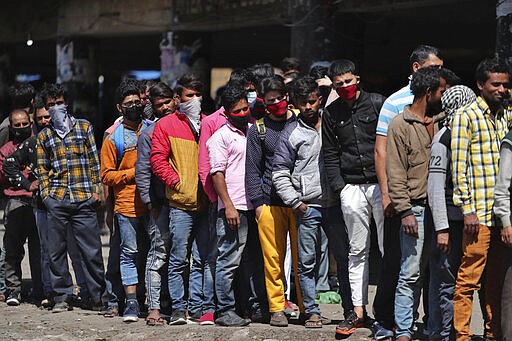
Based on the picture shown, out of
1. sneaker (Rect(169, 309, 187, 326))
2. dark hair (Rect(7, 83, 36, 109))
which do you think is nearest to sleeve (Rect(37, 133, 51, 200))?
dark hair (Rect(7, 83, 36, 109))

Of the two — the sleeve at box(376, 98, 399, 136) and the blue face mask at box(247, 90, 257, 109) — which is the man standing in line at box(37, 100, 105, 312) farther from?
the sleeve at box(376, 98, 399, 136)

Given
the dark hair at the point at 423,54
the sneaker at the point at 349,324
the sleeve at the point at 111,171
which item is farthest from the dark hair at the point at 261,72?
the sneaker at the point at 349,324

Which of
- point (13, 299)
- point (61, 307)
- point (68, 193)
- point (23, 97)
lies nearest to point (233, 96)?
point (68, 193)

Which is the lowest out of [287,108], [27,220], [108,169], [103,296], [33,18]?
[103,296]

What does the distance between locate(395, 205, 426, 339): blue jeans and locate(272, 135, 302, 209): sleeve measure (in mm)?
1040

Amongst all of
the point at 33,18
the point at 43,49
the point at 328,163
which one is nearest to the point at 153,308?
the point at 328,163

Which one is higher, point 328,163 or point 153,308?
point 328,163

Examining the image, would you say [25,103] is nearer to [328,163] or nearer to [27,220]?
[27,220]

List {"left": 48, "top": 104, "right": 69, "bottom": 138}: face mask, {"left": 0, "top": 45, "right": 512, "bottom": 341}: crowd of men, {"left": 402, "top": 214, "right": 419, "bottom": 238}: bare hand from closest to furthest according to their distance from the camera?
{"left": 0, "top": 45, "right": 512, "bottom": 341}: crowd of men → {"left": 402, "top": 214, "right": 419, "bottom": 238}: bare hand → {"left": 48, "top": 104, "right": 69, "bottom": 138}: face mask

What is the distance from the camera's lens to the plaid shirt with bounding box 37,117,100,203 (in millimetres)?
8922

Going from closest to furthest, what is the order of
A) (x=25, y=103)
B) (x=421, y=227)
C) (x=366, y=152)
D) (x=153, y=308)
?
(x=421, y=227) → (x=366, y=152) → (x=153, y=308) → (x=25, y=103)

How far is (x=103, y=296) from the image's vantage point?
9195 millimetres

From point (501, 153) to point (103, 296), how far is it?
4327mm

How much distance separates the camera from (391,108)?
23.9 ft
